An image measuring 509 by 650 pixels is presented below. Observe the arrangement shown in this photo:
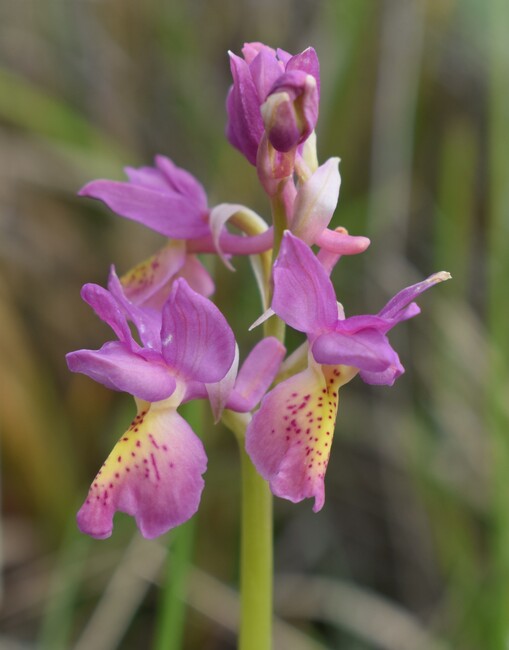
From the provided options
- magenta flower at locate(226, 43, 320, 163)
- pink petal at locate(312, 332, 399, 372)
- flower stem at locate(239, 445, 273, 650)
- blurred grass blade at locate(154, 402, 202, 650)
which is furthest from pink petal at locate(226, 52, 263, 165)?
blurred grass blade at locate(154, 402, 202, 650)

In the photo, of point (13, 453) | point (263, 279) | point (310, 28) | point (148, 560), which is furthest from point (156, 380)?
point (310, 28)

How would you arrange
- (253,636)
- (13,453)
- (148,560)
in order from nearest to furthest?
(253,636) < (148,560) < (13,453)

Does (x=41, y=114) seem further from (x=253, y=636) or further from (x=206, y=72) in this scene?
(x=253, y=636)

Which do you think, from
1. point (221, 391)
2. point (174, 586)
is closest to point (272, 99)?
point (221, 391)

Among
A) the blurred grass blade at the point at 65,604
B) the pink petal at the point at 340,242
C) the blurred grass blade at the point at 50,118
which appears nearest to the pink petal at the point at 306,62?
the pink petal at the point at 340,242

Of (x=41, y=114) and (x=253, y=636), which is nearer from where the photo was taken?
(x=253, y=636)

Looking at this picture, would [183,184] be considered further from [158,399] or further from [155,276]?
[158,399]

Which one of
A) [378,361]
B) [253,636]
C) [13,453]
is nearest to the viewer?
[378,361]

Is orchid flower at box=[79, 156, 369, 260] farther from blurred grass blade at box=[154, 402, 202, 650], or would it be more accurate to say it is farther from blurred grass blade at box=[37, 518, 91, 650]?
blurred grass blade at box=[37, 518, 91, 650]
